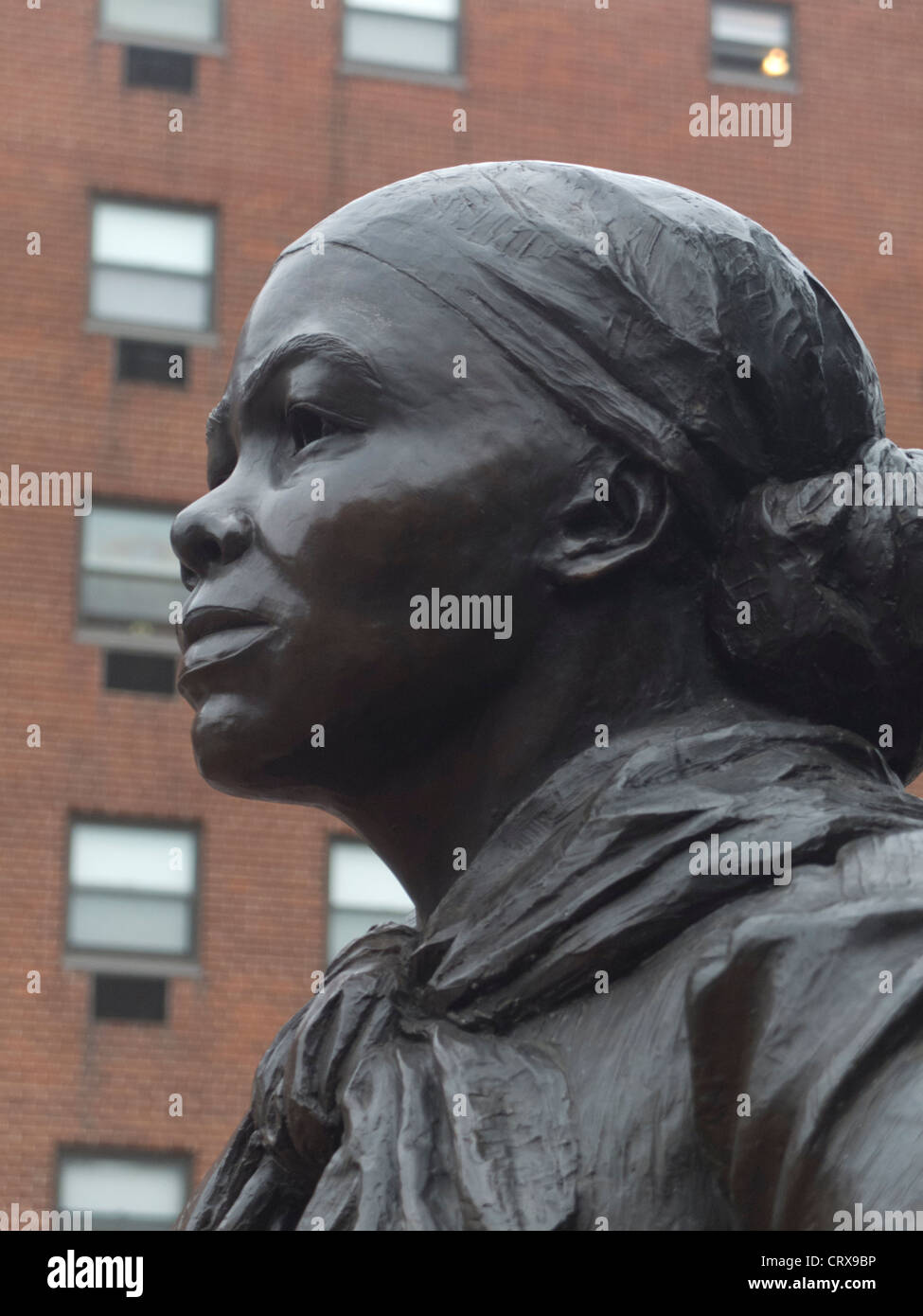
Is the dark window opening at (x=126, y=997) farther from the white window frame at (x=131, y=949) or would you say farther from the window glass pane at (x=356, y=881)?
the window glass pane at (x=356, y=881)

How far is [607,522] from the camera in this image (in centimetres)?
349

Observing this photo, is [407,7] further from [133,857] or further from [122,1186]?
[122,1186]

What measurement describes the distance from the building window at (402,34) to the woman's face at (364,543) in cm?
2032

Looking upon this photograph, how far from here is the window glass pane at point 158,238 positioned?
74.1 ft

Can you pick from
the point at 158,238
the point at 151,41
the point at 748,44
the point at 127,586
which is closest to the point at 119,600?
the point at 127,586

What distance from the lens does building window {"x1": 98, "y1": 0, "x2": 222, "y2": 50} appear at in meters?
23.0

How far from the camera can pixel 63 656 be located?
21094 mm

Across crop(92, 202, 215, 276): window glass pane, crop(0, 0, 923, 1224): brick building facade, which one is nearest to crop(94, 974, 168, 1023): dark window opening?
crop(0, 0, 923, 1224): brick building facade

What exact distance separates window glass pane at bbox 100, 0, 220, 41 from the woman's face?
20.4m

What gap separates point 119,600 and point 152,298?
291 cm

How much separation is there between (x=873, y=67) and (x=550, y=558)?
2180cm

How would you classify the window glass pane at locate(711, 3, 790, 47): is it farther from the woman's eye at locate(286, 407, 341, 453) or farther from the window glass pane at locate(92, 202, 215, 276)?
the woman's eye at locate(286, 407, 341, 453)

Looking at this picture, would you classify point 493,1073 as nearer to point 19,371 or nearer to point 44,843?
point 44,843

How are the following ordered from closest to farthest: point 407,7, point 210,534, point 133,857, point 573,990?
point 573,990 → point 210,534 → point 133,857 → point 407,7
